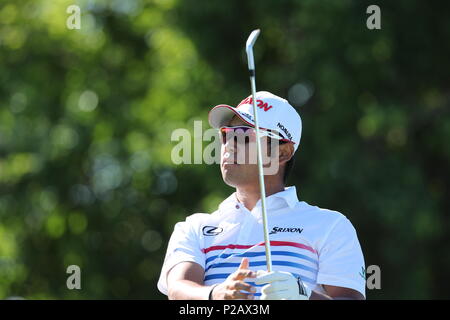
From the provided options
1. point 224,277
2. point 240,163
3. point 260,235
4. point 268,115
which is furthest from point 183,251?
point 268,115

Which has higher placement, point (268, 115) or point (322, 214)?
point (268, 115)

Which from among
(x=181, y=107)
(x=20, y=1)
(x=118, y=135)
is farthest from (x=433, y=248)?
(x=20, y=1)

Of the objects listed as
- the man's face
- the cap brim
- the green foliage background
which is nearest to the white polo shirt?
the man's face

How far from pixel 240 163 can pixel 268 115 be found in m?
0.22

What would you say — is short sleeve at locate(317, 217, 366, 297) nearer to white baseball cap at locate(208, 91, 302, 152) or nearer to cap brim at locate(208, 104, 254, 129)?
white baseball cap at locate(208, 91, 302, 152)

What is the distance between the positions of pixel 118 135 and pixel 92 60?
5.71 feet

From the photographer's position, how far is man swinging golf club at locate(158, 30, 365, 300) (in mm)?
3504

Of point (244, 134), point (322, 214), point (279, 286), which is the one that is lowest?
point (279, 286)

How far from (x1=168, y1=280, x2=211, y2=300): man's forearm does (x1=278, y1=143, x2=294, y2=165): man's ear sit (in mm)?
697

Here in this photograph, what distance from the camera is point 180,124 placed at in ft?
41.0

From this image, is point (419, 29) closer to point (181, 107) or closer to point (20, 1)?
point (181, 107)

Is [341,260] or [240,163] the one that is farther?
[240,163]

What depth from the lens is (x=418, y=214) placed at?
37.1 ft

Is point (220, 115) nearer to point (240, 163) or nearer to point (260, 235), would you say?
point (240, 163)
